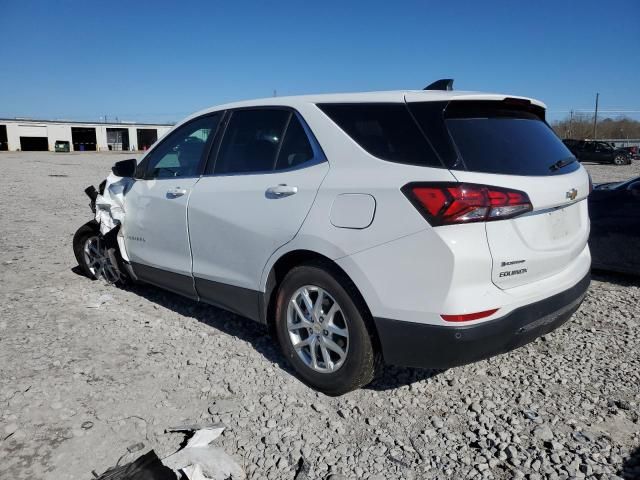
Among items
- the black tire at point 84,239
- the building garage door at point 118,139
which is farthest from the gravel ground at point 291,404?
the building garage door at point 118,139

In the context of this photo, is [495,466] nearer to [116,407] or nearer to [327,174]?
[327,174]

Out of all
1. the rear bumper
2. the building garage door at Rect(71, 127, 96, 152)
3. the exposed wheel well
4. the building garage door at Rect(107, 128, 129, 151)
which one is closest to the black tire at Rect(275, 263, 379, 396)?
the exposed wheel well

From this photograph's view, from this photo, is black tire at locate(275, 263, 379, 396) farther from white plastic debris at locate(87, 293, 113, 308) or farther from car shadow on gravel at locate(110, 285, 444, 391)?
white plastic debris at locate(87, 293, 113, 308)

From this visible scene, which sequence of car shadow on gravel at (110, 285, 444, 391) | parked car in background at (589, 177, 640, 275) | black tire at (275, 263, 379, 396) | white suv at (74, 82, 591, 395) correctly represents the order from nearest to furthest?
1. white suv at (74, 82, 591, 395)
2. black tire at (275, 263, 379, 396)
3. car shadow on gravel at (110, 285, 444, 391)
4. parked car in background at (589, 177, 640, 275)

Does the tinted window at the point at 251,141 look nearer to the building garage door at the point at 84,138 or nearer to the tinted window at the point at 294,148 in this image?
the tinted window at the point at 294,148

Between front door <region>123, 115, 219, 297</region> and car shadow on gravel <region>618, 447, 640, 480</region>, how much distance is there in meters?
2.94

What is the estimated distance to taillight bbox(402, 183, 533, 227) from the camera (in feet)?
7.69

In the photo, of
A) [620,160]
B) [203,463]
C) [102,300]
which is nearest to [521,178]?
[203,463]

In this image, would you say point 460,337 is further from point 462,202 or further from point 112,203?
point 112,203

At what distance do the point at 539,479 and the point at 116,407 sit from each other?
2278 millimetres

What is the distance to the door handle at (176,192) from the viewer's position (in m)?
3.80

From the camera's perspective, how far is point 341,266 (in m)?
2.69

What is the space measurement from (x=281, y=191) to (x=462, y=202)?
1144 millimetres

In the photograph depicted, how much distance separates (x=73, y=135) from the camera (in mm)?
72625
